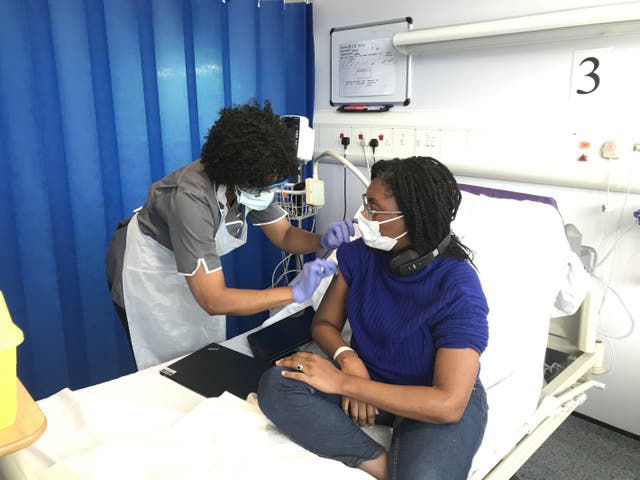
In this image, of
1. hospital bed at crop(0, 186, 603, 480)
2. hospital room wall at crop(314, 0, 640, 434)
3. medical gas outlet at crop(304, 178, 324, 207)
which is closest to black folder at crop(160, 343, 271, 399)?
hospital bed at crop(0, 186, 603, 480)

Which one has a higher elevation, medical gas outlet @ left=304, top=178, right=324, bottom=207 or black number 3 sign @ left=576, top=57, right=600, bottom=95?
black number 3 sign @ left=576, top=57, right=600, bottom=95

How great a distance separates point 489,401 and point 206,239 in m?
0.89

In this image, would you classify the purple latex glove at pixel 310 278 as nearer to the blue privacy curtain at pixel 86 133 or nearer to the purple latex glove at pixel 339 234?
the purple latex glove at pixel 339 234

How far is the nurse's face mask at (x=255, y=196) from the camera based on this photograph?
61.1 inches

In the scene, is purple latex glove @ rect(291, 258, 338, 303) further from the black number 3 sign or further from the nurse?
the black number 3 sign

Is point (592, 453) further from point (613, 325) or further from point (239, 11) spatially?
point (239, 11)

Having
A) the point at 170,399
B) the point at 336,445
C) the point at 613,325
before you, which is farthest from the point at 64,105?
the point at 613,325

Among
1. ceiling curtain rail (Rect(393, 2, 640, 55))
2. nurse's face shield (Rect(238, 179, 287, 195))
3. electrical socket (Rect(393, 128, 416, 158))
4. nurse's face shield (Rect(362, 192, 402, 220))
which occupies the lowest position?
nurse's face shield (Rect(362, 192, 402, 220))

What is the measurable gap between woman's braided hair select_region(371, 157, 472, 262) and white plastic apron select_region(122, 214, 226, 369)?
818mm

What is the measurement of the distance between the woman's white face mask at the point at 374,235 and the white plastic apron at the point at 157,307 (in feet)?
2.29

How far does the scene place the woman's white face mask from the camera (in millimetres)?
1328

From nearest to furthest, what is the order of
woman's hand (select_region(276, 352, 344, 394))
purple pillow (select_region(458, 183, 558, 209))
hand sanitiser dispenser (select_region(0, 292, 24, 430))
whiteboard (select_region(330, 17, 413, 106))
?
1. hand sanitiser dispenser (select_region(0, 292, 24, 430))
2. woman's hand (select_region(276, 352, 344, 394))
3. purple pillow (select_region(458, 183, 558, 209))
4. whiteboard (select_region(330, 17, 413, 106))

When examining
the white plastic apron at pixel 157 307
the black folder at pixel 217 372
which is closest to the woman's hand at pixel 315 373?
the black folder at pixel 217 372

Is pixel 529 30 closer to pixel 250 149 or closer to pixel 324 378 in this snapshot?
pixel 250 149
